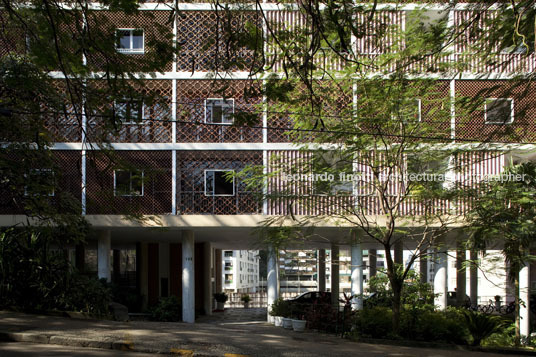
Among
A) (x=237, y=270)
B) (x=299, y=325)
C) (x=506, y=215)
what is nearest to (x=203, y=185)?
(x=299, y=325)

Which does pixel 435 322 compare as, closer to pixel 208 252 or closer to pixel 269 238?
pixel 269 238

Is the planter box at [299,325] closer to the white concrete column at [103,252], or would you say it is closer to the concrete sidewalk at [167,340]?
the concrete sidewalk at [167,340]

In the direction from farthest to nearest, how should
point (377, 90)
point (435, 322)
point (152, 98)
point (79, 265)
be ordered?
point (79, 265)
point (435, 322)
point (377, 90)
point (152, 98)

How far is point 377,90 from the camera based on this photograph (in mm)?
13430

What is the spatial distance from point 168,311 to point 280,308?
174 inches

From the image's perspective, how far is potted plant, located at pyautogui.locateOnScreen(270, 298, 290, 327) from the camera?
69.6ft

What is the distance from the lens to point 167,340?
10.9 metres

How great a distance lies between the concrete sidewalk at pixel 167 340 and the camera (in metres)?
10.4

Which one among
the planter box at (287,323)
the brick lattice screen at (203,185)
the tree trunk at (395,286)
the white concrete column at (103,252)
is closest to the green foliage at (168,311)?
the white concrete column at (103,252)

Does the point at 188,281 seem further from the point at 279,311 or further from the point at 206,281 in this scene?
the point at 206,281

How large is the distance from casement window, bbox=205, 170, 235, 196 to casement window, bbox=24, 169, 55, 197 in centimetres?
746

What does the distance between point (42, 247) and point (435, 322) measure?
1033 centimetres

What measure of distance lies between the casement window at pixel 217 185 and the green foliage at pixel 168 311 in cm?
516

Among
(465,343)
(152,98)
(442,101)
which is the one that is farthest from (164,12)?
(465,343)
